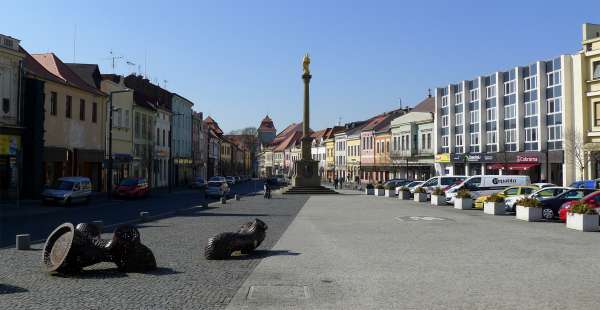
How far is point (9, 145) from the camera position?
35125 millimetres

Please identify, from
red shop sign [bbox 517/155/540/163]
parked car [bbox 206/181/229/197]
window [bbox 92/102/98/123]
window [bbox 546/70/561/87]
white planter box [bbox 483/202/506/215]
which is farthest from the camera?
red shop sign [bbox 517/155/540/163]

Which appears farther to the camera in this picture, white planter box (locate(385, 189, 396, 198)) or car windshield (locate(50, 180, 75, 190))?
white planter box (locate(385, 189, 396, 198))

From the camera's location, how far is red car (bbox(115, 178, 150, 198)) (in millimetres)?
43125

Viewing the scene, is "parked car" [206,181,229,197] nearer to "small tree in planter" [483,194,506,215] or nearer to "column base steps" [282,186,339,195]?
"column base steps" [282,186,339,195]

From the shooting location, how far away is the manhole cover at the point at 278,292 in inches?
361

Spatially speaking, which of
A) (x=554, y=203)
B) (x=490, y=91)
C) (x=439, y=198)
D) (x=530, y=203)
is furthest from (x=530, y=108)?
(x=530, y=203)

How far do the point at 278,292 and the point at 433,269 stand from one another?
3701 millimetres

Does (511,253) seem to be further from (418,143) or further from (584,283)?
(418,143)

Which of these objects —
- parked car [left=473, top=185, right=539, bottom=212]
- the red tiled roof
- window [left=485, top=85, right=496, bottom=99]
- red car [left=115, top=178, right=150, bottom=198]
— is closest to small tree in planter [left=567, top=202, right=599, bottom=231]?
parked car [left=473, top=185, right=539, bottom=212]

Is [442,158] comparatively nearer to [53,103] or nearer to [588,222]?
[53,103]

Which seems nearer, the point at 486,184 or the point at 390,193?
the point at 486,184

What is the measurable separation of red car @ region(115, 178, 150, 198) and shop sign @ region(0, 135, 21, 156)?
346 inches

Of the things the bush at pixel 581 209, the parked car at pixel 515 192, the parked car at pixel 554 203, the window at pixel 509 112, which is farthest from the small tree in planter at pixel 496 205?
the window at pixel 509 112

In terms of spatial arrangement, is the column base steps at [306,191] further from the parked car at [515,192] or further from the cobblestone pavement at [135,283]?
the cobblestone pavement at [135,283]
